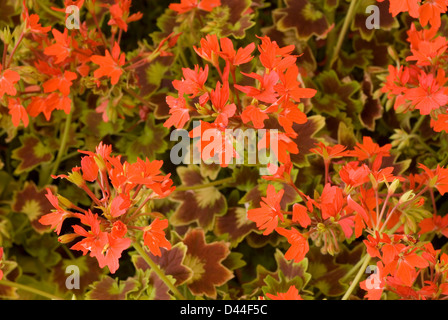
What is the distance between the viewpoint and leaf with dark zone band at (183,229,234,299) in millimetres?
1142

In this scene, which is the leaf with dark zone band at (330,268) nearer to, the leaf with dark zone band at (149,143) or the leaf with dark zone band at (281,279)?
the leaf with dark zone band at (281,279)

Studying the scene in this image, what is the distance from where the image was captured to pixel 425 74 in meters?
1.04

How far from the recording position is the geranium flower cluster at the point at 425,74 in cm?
96

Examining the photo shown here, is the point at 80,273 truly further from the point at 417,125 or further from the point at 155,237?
the point at 417,125

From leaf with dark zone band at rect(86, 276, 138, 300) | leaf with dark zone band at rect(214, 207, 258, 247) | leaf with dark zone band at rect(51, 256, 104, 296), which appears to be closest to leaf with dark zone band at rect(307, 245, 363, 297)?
leaf with dark zone band at rect(214, 207, 258, 247)

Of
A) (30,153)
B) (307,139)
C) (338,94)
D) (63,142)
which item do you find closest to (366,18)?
(338,94)

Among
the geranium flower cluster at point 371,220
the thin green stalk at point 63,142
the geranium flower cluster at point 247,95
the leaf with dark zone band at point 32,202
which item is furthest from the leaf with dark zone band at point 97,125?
the geranium flower cluster at point 371,220

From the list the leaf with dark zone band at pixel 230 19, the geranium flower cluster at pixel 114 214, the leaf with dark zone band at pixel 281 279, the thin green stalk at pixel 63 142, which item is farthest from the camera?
the thin green stalk at pixel 63 142

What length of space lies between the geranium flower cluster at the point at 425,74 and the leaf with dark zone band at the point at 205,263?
0.50 metres

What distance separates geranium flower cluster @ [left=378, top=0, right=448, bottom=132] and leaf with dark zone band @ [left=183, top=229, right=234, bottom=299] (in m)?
0.50

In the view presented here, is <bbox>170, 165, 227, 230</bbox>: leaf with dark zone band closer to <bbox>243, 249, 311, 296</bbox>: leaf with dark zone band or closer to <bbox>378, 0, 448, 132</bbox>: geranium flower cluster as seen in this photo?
<bbox>243, 249, 311, 296</bbox>: leaf with dark zone band

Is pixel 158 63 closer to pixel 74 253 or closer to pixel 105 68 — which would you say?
pixel 105 68

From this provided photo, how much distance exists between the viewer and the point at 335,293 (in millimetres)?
1147

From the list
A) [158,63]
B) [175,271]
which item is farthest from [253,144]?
[158,63]
